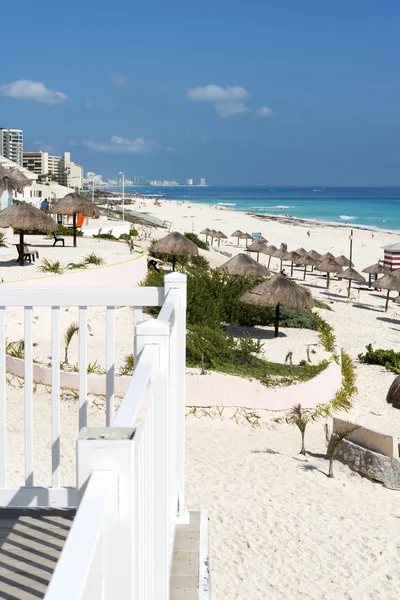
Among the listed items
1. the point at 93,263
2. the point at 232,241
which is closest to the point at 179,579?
the point at 93,263

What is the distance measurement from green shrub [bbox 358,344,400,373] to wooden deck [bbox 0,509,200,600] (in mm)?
10946

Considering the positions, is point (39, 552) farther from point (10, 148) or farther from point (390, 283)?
point (10, 148)

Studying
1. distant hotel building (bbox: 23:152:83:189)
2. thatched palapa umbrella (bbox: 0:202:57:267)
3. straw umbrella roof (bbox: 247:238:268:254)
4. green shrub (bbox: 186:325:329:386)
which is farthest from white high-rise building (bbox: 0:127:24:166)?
green shrub (bbox: 186:325:329:386)

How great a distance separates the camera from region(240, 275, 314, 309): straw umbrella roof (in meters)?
13.9

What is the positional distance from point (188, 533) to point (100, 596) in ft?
7.52

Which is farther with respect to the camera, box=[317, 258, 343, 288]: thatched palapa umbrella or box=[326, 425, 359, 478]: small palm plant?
box=[317, 258, 343, 288]: thatched palapa umbrella

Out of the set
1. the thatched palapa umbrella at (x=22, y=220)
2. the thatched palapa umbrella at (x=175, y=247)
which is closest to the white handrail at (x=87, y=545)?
the thatched palapa umbrella at (x=22, y=220)

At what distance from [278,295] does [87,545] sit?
43.3 ft

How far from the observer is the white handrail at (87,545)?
806 millimetres

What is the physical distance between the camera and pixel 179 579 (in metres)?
2.80

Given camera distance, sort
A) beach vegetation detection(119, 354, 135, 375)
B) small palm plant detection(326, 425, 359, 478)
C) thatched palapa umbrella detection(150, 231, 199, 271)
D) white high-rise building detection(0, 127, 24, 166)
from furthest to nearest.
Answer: white high-rise building detection(0, 127, 24, 166) < thatched palapa umbrella detection(150, 231, 199, 271) < beach vegetation detection(119, 354, 135, 375) < small palm plant detection(326, 425, 359, 478)

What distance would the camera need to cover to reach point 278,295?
1398cm

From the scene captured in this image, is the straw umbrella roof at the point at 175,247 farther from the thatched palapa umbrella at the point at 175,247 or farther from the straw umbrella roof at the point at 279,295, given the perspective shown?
the straw umbrella roof at the point at 279,295

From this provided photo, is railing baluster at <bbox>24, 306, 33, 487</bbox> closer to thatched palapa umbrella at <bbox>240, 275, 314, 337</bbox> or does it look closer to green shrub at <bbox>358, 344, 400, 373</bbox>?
thatched palapa umbrella at <bbox>240, 275, 314, 337</bbox>
